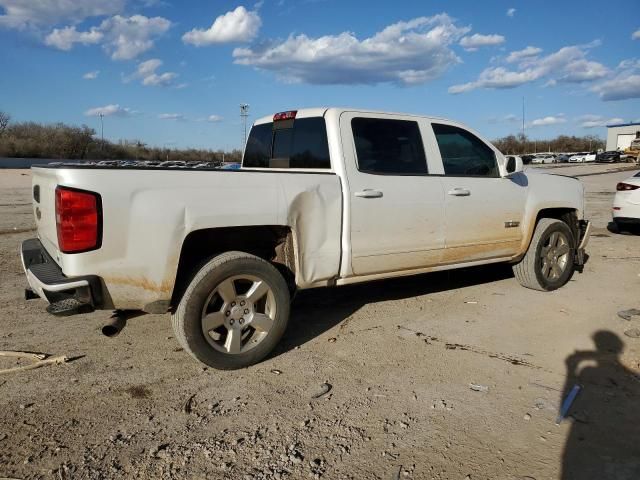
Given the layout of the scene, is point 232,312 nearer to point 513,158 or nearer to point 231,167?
point 231,167

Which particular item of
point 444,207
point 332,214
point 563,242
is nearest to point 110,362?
point 332,214

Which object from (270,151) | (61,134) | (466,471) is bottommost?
(466,471)

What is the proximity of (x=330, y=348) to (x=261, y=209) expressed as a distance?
1.38 metres

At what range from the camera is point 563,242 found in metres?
6.27

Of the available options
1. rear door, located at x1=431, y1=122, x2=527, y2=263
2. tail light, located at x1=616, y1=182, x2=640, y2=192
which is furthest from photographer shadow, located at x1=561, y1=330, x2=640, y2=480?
tail light, located at x1=616, y1=182, x2=640, y2=192

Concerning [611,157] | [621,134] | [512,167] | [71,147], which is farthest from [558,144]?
[512,167]

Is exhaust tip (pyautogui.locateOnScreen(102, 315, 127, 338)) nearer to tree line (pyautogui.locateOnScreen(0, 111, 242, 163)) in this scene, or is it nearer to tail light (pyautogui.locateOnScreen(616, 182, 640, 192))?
tail light (pyautogui.locateOnScreen(616, 182, 640, 192))

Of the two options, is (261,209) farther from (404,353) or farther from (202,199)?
(404,353)

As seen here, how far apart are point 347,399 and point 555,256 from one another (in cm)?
399

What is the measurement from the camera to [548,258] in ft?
20.3

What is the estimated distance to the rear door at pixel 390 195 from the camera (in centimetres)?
438

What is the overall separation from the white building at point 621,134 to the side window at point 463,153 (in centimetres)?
9135

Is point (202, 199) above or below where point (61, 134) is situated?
below

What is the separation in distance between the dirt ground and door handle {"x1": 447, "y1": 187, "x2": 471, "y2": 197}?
1.24 m
